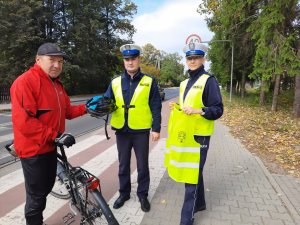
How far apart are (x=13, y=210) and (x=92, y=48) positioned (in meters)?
36.1

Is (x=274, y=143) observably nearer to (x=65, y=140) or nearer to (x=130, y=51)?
Result: (x=130, y=51)

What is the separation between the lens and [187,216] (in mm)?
3576

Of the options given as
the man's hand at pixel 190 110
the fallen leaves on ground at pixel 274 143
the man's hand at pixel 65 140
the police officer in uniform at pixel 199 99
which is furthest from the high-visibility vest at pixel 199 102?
the fallen leaves on ground at pixel 274 143

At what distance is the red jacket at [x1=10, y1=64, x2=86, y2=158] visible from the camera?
2.74m

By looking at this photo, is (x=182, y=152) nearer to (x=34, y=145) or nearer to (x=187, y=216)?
(x=187, y=216)

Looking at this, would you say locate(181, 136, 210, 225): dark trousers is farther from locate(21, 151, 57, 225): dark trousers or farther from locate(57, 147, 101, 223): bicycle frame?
locate(21, 151, 57, 225): dark trousers

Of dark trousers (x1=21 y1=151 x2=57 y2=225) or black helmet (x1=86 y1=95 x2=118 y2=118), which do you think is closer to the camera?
dark trousers (x1=21 y1=151 x2=57 y2=225)

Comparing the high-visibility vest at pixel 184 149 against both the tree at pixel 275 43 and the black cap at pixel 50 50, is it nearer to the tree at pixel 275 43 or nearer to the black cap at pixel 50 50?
the black cap at pixel 50 50

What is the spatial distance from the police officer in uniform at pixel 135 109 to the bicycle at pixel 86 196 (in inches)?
36.8

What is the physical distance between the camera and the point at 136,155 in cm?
410

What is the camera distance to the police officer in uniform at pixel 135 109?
3885mm

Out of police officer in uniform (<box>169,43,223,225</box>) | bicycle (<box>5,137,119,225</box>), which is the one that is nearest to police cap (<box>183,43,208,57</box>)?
police officer in uniform (<box>169,43,223,225</box>)

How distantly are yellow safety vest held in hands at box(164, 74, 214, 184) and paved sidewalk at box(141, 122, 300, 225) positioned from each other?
0.75 meters

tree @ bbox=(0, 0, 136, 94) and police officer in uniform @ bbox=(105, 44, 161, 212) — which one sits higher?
tree @ bbox=(0, 0, 136, 94)
